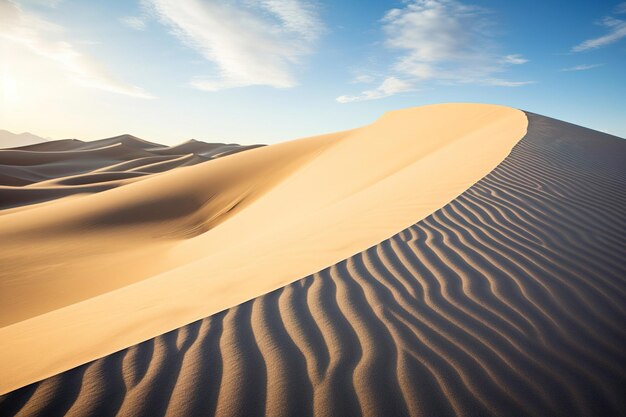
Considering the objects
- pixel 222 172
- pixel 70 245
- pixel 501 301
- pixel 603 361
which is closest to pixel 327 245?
pixel 501 301

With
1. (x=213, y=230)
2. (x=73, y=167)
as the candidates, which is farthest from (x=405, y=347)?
(x=73, y=167)

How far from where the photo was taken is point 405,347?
1869mm

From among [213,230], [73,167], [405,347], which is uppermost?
[405,347]

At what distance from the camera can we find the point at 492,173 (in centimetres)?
533

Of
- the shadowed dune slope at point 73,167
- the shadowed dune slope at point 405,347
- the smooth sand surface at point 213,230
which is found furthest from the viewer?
the shadowed dune slope at point 73,167

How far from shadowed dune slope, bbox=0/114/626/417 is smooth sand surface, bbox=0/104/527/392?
32cm

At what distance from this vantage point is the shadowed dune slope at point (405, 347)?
1556 mm

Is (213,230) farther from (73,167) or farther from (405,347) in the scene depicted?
→ (73,167)

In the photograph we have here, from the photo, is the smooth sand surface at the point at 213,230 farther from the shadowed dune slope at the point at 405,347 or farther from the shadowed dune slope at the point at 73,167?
the shadowed dune slope at the point at 73,167

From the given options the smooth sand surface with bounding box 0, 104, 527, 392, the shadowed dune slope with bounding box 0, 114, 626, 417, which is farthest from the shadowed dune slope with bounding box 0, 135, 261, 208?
the shadowed dune slope with bounding box 0, 114, 626, 417

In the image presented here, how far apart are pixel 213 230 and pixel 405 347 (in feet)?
28.5

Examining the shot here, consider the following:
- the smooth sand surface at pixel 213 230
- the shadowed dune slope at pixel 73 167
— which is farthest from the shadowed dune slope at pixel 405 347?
the shadowed dune slope at pixel 73 167

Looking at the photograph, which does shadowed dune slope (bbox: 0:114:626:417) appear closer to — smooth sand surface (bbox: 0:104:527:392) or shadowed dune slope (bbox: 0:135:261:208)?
smooth sand surface (bbox: 0:104:527:392)

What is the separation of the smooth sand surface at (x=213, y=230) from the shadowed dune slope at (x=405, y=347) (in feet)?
1.06
